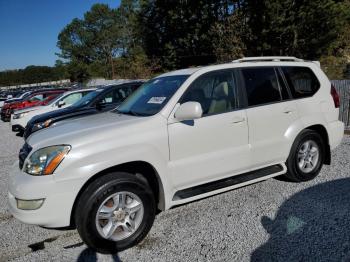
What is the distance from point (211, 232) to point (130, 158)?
3.98 feet

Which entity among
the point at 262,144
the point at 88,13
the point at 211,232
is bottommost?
the point at 211,232

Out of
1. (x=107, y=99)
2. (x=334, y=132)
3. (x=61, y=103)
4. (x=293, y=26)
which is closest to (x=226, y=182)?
(x=334, y=132)

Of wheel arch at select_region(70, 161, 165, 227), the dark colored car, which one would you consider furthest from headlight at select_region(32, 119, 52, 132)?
wheel arch at select_region(70, 161, 165, 227)

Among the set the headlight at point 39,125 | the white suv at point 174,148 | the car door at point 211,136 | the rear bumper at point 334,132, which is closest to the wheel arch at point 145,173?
the white suv at point 174,148

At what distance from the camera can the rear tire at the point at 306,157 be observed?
14.5 ft

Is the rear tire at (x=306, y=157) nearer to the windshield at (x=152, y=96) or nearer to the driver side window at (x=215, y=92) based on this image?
the driver side window at (x=215, y=92)

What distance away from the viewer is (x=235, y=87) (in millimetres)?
3973

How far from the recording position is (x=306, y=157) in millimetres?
4629

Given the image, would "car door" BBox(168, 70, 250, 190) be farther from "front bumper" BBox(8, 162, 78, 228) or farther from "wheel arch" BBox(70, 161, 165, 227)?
"front bumper" BBox(8, 162, 78, 228)

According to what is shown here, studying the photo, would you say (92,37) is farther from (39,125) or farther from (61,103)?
(39,125)

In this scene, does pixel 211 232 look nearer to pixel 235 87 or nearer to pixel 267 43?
pixel 235 87

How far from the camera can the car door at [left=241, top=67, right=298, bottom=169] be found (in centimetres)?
399

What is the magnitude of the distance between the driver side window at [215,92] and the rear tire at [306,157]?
4.05ft

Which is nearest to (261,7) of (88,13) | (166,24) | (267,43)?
(267,43)
